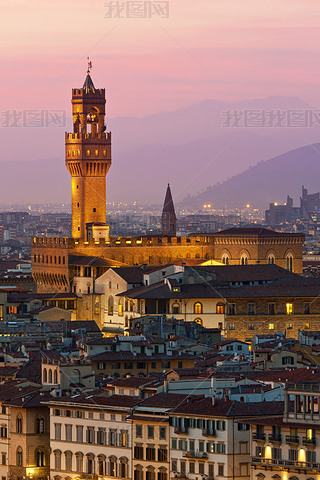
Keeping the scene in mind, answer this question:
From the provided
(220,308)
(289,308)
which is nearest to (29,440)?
(220,308)

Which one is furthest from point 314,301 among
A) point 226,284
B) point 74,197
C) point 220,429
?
point 220,429

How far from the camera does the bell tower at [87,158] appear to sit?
107312 millimetres

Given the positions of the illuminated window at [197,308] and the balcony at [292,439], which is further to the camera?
the illuminated window at [197,308]

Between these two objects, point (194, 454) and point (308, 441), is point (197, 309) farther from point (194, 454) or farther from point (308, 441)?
point (308, 441)

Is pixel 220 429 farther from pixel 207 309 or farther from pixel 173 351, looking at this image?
pixel 207 309

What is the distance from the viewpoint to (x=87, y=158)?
108062 millimetres

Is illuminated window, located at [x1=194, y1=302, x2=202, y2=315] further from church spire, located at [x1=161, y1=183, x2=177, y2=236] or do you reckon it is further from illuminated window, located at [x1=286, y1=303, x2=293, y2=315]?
church spire, located at [x1=161, y1=183, x2=177, y2=236]

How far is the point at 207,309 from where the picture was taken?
8206cm

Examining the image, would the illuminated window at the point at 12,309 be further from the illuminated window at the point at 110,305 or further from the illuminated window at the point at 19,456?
the illuminated window at the point at 19,456

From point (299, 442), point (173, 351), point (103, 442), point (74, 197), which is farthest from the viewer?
point (74, 197)

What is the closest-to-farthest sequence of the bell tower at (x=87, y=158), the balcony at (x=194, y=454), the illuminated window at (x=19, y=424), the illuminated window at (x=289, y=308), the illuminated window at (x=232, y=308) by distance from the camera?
1. the balcony at (x=194, y=454)
2. the illuminated window at (x=19, y=424)
3. the illuminated window at (x=232, y=308)
4. the illuminated window at (x=289, y=308)
5. the bell tower at (x=87, y=158)

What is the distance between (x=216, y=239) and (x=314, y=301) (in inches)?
721

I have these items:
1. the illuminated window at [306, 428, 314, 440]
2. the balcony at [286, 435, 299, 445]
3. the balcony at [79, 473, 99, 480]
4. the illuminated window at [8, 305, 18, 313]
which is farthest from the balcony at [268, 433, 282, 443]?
the illuminated window at [8, 305, 18, 313]

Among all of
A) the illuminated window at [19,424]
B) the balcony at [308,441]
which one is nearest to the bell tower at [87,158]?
the illuminated window at [19,424]
